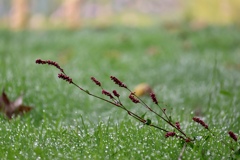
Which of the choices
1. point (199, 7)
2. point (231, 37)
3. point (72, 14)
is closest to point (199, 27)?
point (231, 37)

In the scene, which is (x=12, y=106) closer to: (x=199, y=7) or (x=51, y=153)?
(x=51, y=153)

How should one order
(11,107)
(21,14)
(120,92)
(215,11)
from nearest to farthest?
(11,107)
(120,92)
(21,14)
(215,11)

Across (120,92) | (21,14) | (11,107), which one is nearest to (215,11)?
(21,14)

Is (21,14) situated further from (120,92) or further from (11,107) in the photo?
(11,107)

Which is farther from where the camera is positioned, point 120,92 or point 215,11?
point 215,11

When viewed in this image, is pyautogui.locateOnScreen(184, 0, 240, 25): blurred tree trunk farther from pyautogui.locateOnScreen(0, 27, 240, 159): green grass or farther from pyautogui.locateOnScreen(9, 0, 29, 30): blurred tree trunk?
pyautogui.locateOnScreen(0, 27, 240, 159): green grass

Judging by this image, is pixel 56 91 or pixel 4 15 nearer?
pixel 56 91

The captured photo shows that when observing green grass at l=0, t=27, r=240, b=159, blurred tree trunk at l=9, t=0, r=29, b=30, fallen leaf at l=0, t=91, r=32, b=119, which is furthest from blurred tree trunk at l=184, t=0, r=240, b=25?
fallen leaf at l=0, t=91, r=32, b=119

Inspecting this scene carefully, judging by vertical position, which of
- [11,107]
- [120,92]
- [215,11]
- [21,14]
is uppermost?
[215,11]
